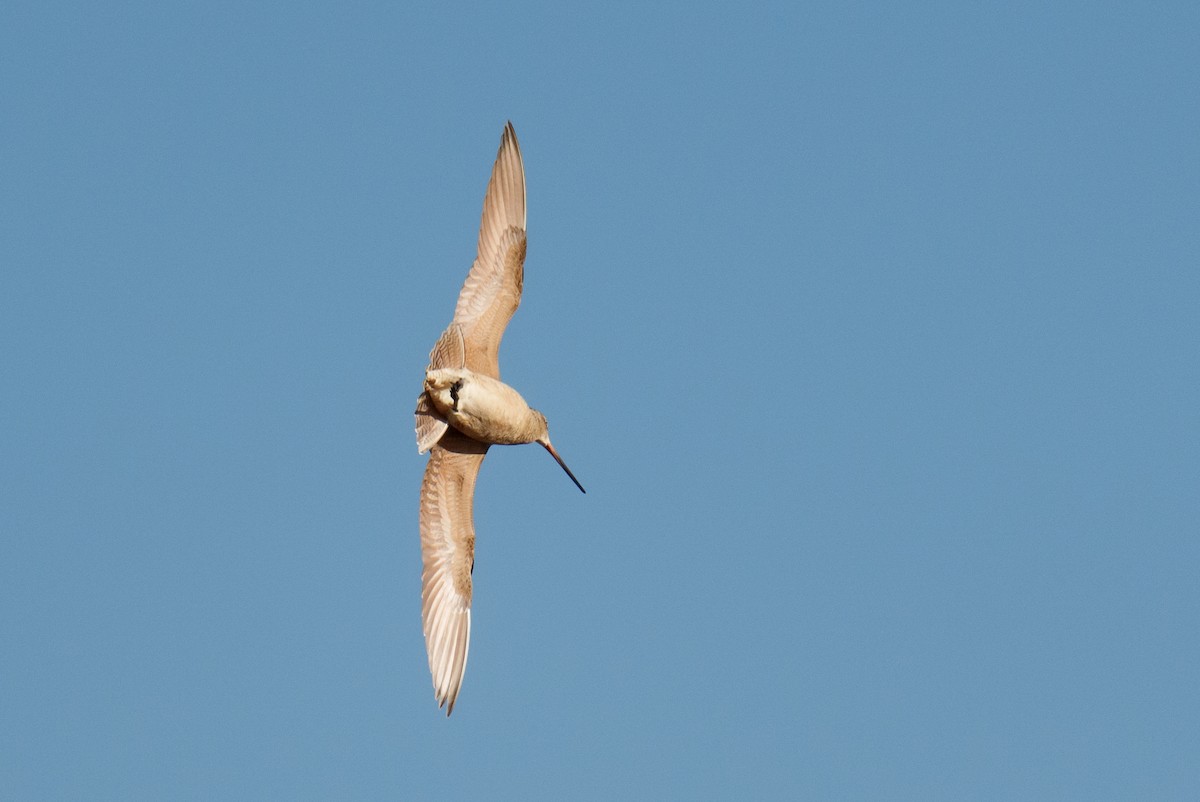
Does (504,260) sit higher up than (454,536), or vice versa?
(504,260)

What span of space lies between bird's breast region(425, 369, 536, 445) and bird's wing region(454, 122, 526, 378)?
1.37 feet

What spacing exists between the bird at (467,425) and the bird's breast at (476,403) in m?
0.01

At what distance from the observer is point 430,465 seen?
18750 millimetres

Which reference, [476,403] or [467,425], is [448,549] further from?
[476,403]

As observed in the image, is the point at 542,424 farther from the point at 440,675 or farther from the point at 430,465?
the point at 440,675

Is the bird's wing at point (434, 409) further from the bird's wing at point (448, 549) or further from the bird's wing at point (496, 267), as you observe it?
the bird's wing at point (448, 549)

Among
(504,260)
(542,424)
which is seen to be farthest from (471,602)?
(504,260)

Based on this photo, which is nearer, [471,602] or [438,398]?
[438,398]

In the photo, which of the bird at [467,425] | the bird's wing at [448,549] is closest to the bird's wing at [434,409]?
the bird at [467,425]

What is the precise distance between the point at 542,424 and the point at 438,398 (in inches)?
77.0

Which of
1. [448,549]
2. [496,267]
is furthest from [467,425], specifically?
[496,267]

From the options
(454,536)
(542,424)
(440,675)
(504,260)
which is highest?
(504,260)

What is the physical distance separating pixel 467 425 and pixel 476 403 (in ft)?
0.81

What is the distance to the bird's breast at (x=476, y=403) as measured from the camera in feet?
58.3
